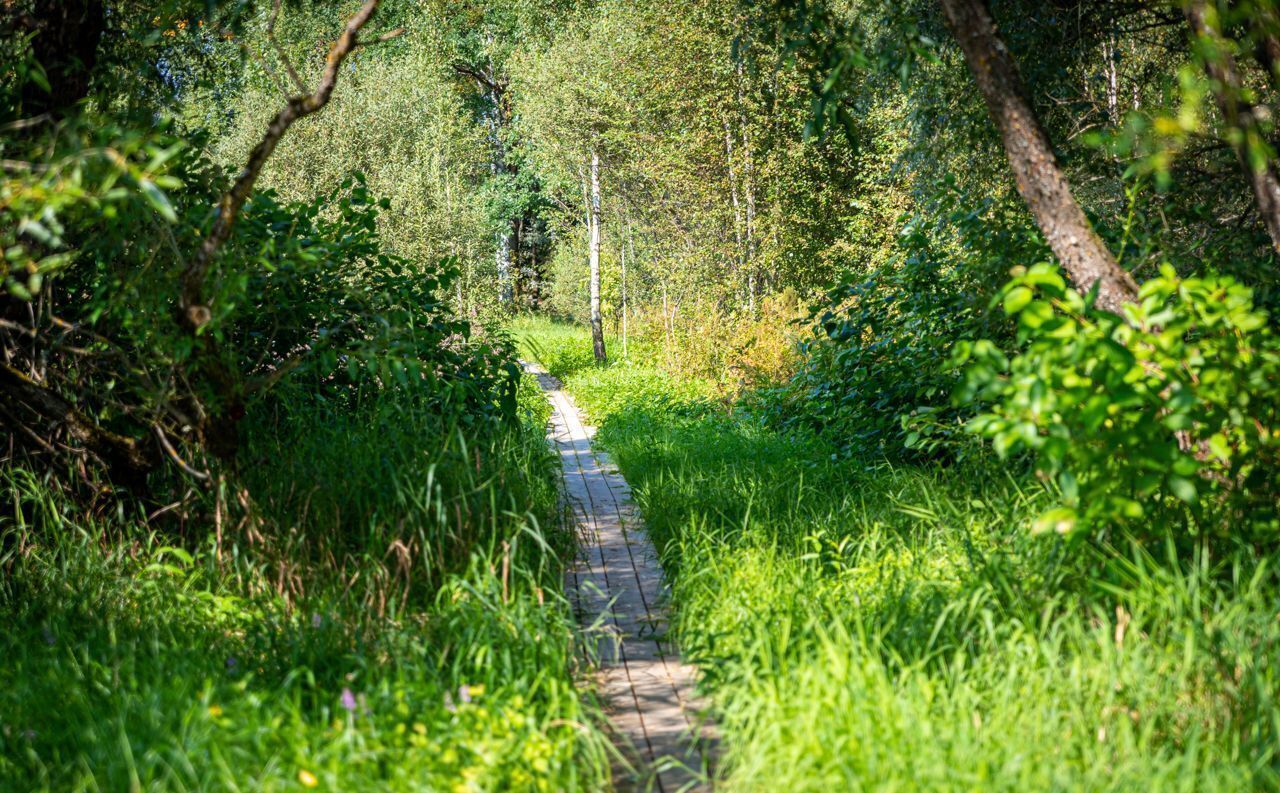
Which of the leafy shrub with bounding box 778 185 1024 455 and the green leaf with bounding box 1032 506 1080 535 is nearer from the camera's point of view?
the green leaf with bounding box 1032 506 1080 535

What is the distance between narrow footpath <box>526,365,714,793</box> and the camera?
393 cm

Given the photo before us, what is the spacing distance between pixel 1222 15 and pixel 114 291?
4.64 m

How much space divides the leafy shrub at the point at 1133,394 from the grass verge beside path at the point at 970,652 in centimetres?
28

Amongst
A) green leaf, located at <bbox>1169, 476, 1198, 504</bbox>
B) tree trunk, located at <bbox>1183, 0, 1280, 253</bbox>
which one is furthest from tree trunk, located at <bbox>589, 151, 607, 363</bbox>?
green leaf, located at <bbox>1169, 476, 1198, 504</bbox>

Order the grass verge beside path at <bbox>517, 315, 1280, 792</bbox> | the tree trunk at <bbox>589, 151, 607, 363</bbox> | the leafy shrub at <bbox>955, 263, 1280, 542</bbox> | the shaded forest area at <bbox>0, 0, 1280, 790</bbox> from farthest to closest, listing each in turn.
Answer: the tree trunk at <bbox>589, 151, 607, 363</bbox>, the leafy shrub at <bbox>955, 263, 1280, 542</bbox>, the shaded forest area at <bbox>0, 0, 1280, 790</bbox>, the grass verge beside path at <bbox>517, 315, 1280, 792</bbox>

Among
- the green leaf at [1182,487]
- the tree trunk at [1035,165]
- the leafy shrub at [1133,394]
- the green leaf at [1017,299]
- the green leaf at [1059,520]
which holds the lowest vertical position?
the green leaf at [1059,520]

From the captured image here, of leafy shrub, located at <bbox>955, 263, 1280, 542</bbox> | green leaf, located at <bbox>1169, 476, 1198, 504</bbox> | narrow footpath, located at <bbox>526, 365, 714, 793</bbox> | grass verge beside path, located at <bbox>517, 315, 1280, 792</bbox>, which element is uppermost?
leafy shrub, located at <bbox>955, 263, 1280, 542</bbox>

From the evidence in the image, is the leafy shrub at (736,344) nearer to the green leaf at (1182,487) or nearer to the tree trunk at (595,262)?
the tree trunk at (595,262)

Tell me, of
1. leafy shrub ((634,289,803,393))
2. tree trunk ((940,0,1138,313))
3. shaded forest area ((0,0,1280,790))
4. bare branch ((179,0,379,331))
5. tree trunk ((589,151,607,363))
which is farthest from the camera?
tree trunk ((589,151,607,363))

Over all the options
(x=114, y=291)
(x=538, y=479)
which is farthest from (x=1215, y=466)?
(x=114, y=291)

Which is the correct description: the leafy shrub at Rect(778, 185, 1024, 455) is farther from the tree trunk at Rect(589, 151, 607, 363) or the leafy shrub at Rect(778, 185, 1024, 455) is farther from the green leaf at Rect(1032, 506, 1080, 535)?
the tree trunk at Rect(589, 151, 607, 363)

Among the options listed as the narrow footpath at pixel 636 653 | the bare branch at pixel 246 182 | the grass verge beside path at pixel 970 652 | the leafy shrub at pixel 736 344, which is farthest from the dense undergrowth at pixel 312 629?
the leafy shrub at pixel 736 344

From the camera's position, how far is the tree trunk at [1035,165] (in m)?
4.84

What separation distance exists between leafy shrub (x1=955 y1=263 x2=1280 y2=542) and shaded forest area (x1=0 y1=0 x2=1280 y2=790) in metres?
0.02
